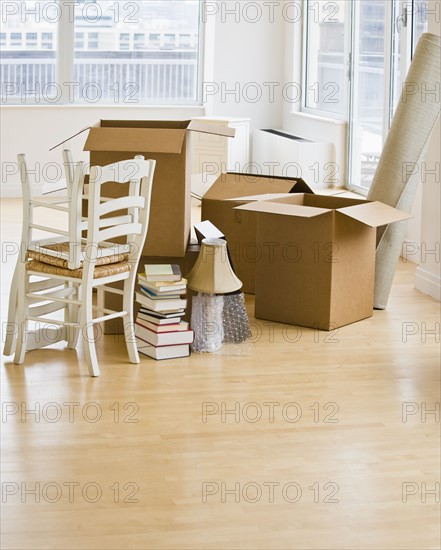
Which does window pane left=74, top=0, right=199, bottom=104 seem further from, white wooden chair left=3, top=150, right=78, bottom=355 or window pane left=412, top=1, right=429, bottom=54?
white wooden chair left=3, top=150, right=78, bottom=355

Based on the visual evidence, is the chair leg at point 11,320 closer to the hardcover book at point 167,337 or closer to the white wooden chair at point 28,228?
the white wooden chair at point 28,228

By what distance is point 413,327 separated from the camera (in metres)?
4.73

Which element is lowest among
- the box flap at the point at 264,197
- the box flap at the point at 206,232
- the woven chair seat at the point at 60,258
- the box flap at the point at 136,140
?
the woven chair seat at the point at 60,258

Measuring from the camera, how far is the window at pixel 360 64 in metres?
6.95

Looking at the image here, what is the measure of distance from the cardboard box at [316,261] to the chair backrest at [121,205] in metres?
0.59

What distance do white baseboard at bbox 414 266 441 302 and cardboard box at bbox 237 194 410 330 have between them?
0.66 metres

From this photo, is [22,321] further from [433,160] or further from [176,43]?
[176,43]

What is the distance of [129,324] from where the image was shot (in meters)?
4.02

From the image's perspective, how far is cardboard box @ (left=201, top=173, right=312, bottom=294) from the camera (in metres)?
5.22

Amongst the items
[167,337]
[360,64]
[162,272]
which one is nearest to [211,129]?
[162,272]

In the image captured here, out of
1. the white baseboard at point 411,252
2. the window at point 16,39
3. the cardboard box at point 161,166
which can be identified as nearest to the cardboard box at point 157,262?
the cardboard box at point 161,166

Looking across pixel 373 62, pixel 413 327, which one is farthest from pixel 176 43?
pixel 413 327

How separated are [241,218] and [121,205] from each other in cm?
143

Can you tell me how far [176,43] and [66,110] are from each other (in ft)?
4.24
